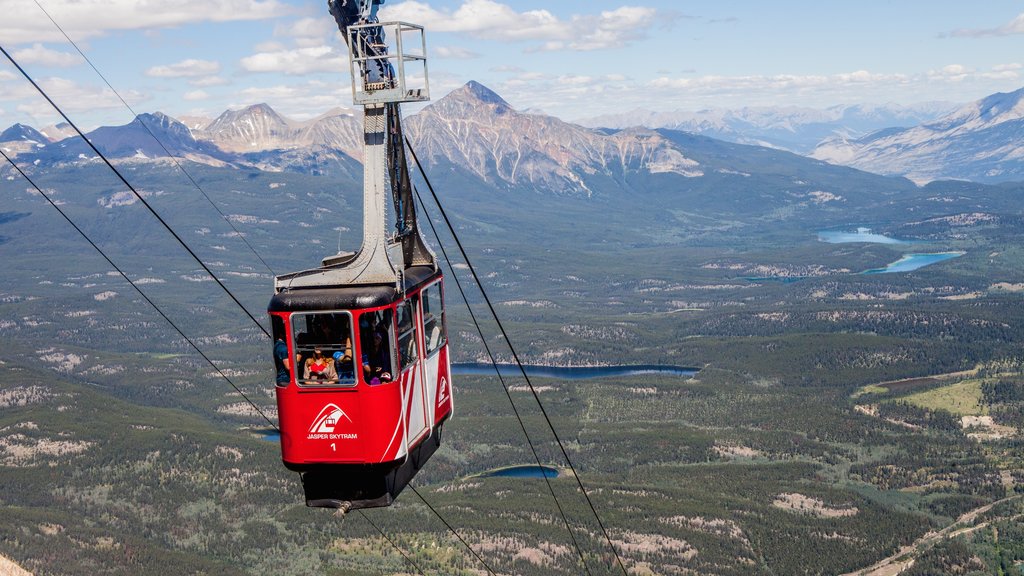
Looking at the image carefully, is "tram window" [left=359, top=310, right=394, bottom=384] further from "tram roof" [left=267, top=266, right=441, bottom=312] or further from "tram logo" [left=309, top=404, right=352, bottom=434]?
"tram logo" [left=309, top=404, right=352, bottom=434]

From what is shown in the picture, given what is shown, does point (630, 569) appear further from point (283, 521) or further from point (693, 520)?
point (283, 521)

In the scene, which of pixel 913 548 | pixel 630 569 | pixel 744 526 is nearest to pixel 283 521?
pixel 630 569

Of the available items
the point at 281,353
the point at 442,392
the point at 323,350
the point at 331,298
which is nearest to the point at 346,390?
the point at 323,350

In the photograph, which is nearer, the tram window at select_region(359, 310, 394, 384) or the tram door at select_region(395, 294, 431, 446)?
the tram window at select_region(359, 310, 394, 384)

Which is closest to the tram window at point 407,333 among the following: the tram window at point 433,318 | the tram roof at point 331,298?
the tram roof at point 331,298

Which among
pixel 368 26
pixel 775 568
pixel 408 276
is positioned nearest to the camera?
pixel 368 26

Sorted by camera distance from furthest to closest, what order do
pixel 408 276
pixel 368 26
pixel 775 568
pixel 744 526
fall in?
pixel 744 526
pixel 775 568
pixel 408 276
pixel 368 26

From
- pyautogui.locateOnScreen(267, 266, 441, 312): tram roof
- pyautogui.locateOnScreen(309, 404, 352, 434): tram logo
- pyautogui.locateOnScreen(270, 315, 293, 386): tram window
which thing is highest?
pyautogui.locateOnScreen(267, 266, 441, 312): tram roof

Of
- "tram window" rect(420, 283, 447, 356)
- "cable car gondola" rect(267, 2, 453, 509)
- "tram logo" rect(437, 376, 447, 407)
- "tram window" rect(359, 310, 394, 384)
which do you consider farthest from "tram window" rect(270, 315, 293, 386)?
"tram logo" rect(437, 376, 447, 407)
